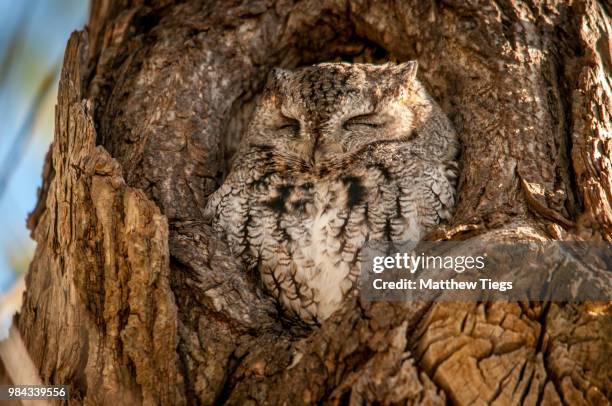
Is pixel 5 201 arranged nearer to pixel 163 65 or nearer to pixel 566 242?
pixel 566 242

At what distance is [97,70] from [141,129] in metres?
0.43

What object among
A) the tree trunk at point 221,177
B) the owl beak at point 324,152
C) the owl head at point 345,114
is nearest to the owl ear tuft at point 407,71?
the owl head at point 345,114

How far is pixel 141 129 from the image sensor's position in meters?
3.31

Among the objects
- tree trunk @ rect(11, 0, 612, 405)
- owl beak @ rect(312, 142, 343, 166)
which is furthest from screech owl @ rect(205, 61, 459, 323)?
tree trunk @ rect(11, 0, 612, 405)

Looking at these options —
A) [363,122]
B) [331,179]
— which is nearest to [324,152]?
[331,179]

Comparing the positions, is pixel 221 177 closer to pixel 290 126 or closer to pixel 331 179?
pixel 290 126

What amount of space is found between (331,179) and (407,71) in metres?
0.61

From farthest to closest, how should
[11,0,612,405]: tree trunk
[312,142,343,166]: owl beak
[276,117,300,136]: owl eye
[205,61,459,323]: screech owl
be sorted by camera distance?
1. [276,117,300,136]: owl eye
2. [312,142,343,166]: owl beak
3. [205,61,459,323]: screech owl
4. [11,0,612,405]: tree trunk

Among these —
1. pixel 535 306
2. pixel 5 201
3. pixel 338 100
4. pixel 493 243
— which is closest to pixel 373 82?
pixel 338 100

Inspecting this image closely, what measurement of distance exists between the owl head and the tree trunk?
19 centimetres

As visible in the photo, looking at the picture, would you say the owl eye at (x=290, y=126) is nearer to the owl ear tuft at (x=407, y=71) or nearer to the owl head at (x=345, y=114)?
the owl head at (x=345, y=114)

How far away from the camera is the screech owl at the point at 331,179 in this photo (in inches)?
117

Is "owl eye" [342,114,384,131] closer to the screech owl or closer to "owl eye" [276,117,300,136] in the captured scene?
the screech owl

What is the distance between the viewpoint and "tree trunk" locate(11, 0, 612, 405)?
6.93ft
